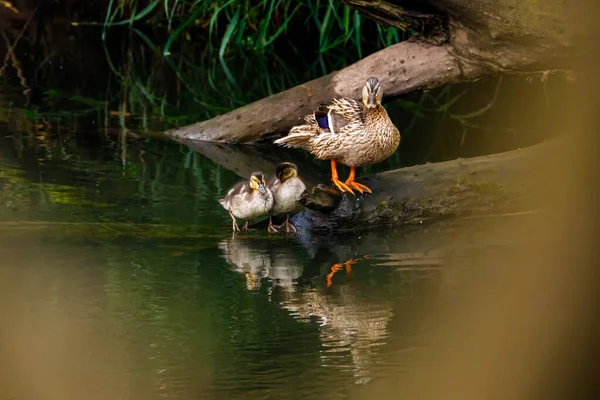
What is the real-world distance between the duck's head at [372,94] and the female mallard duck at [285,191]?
0.62 metres

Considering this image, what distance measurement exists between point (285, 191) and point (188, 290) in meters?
1.20

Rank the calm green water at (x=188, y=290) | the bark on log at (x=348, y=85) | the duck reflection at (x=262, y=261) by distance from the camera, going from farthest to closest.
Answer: the bark on log at (x=348, y=85) < the duck reflection at (x=262, y=261) < the calm green water at (x=188, y=290)

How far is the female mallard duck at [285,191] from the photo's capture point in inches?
227

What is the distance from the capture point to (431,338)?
1.96m

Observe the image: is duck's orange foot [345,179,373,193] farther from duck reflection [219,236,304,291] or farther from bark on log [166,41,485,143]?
bark on log [166,41,485,143]

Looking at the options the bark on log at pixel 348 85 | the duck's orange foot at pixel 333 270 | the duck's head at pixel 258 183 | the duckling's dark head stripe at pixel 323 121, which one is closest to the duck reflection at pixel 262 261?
the duck's orange foot at pixel 333 270

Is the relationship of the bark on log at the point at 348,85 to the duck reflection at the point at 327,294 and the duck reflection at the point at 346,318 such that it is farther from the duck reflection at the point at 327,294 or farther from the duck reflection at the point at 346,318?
the duck reflection at the point at 346,318

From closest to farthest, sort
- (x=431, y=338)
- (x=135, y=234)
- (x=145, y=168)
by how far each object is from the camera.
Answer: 1. (x=431, y=338)
2. (x=135, y=234)
3. (x=145, y=168)

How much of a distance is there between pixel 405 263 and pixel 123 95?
5856 mm

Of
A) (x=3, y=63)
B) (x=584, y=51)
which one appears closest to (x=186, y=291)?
(x=584, y=51)

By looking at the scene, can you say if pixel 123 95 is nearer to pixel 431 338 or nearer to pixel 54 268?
pixel 54 268

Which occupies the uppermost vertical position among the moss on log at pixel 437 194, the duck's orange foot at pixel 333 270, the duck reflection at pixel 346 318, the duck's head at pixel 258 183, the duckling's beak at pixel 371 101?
the duckling's beak at pixel 371 101

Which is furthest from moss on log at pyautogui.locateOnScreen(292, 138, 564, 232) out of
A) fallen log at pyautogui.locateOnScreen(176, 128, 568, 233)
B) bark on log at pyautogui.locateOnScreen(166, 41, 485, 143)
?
bark on log at pyautogui.locateOnScreen(166, 41, 485, 143)

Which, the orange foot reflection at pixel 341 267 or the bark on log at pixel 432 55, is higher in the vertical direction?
the bark on log at pixel 432 55
